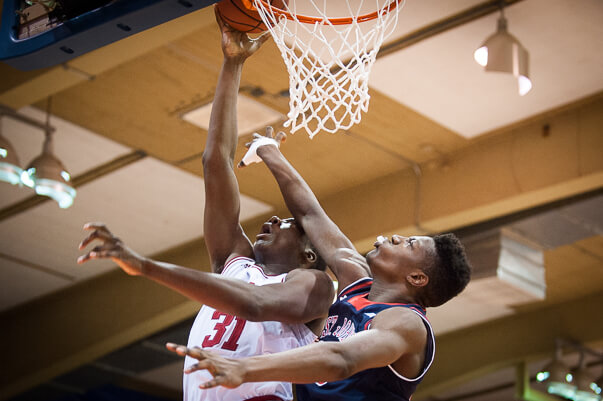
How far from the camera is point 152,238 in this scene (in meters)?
9.20

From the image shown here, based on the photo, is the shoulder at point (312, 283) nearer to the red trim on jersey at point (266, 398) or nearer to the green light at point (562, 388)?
the red trim on jersey at point (266, 398)

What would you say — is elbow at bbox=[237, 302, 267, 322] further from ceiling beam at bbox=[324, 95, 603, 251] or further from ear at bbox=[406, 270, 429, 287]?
ceiling beam at bbox=[324, 95, 603, 251]

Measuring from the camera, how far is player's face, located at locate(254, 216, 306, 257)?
3994 millimetres

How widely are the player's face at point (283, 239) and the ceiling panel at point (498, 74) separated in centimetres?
233

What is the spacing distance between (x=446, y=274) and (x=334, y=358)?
842 millimetres

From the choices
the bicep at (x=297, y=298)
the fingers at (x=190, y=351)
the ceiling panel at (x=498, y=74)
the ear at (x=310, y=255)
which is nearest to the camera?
the fingers at (x=190, y=351)

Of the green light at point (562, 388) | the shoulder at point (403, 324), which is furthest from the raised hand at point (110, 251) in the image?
the green light at point (562, 388)

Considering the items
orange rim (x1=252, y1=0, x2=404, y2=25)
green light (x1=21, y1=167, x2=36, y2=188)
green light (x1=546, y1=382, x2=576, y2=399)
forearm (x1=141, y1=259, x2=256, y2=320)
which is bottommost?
forearm (x1=141, y1=259, x2=256, y2=320)

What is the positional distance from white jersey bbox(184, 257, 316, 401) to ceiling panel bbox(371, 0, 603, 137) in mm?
2947

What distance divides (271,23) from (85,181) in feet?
14.7

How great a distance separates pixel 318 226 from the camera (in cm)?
391

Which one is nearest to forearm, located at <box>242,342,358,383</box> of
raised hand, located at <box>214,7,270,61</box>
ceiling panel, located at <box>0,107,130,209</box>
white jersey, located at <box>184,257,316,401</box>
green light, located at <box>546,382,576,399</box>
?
white jersey, located at <box>184,257,316,401</box>

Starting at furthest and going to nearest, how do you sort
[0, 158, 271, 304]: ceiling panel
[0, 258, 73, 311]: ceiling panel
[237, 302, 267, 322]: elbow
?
[0, 258, 73, 311]: ceiling panel
[0, 158, 271, 304]: ceiling panel
[237, 302, 267, 322]: elbow

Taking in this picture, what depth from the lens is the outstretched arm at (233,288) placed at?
8.59ft
